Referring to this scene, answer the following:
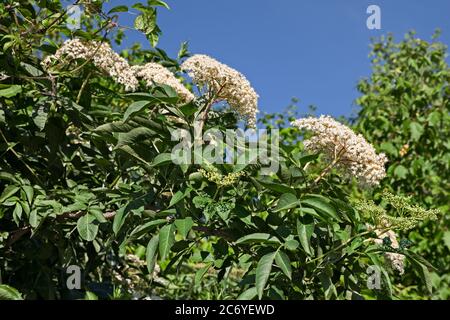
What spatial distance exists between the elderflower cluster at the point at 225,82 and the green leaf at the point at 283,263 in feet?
1.94

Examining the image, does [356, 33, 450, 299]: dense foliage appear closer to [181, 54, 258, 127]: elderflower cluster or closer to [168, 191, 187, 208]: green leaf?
[181, 54, 258, 127]: elderflower cluster

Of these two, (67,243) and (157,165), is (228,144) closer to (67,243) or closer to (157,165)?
(157,165)

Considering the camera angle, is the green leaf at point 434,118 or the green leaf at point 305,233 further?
the green leaf at point 434,118

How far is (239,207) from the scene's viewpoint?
1.77 metres

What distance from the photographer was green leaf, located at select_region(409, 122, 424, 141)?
15.4 ft

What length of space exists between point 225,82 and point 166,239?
609 mm

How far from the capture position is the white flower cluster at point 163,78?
2115mm

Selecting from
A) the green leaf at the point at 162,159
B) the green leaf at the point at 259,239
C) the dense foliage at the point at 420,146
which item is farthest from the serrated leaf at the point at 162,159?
the dense foliage at the point at 420,146

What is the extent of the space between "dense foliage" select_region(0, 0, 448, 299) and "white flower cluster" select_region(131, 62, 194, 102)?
0.04 feet

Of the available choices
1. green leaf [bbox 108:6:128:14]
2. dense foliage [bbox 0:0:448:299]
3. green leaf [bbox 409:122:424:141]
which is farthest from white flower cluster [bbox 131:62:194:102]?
green leaf [bbox 409:122:424:141]

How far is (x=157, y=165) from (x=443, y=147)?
376 centimetres

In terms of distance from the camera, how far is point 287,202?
167cm

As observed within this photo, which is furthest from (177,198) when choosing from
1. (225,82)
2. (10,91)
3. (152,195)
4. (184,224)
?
(10,91)

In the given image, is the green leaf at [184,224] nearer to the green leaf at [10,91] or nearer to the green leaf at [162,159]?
Answer: the green leaf at [162,159]
